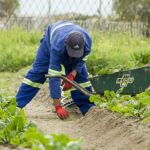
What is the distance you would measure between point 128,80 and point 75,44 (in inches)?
49.5

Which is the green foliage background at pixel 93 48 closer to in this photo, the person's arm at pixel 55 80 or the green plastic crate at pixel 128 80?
the green plastic crate at pixel 128 80

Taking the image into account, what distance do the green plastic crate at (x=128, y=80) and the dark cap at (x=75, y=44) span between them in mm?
1051

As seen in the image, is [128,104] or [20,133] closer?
[20,133]

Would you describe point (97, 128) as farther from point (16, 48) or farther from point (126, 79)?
point (16, 48)

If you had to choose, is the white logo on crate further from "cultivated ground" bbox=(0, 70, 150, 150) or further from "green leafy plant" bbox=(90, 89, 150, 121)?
"green leafy plant" bbox=(90, 89, 150, 121)

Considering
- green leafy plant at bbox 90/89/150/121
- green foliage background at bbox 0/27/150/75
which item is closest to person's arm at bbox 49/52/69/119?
green leafy plant at bbox 90/89/150/121

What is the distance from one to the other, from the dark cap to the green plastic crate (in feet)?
3.45

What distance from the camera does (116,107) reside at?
23.4 feet

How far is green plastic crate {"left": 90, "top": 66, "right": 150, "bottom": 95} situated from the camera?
843cm

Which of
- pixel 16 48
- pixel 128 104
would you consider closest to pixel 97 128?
pixel 128 104

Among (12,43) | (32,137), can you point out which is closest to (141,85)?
(32,137)

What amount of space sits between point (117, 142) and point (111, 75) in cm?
272

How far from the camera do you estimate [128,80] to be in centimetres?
854

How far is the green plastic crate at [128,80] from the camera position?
8.43m
